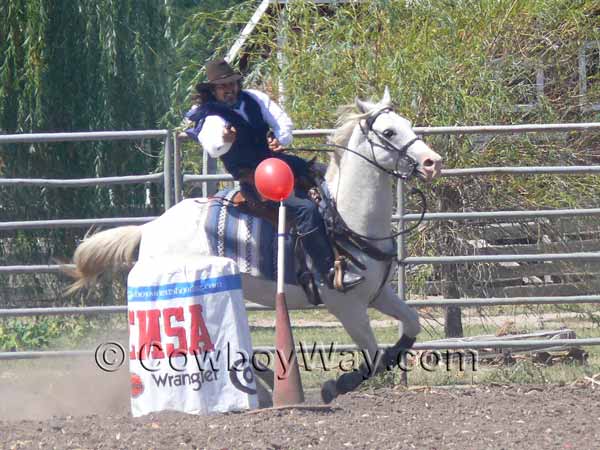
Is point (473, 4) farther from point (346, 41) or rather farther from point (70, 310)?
point (70, 310)

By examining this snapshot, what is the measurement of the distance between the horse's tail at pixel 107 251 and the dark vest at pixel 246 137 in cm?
81

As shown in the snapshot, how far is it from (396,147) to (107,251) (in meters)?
2.01

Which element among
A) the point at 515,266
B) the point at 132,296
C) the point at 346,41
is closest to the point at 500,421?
the point at 132,296

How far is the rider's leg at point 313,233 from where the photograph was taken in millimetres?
6332

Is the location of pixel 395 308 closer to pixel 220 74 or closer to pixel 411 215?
pixel 411 215

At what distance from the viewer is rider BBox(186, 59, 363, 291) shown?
632 centimetres

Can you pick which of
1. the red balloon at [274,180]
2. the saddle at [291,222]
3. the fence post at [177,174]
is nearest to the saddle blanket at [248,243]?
the saddle at [291,222]

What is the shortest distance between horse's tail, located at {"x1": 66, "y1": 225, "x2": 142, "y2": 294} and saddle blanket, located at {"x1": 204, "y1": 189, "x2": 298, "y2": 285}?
0.60 m

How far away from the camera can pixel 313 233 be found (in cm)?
636

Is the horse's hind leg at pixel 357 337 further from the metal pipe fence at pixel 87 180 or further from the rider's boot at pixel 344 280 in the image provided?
the metal pipe fence at pixel 87 180

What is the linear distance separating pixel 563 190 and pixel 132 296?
13.1ft

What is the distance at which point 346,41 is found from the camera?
978 centimetres

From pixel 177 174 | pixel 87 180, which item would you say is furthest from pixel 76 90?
pixel 177 174

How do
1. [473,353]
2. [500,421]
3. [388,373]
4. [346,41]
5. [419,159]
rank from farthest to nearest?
[346,41], [473,353], [388,373], [419,159], [500,421]
